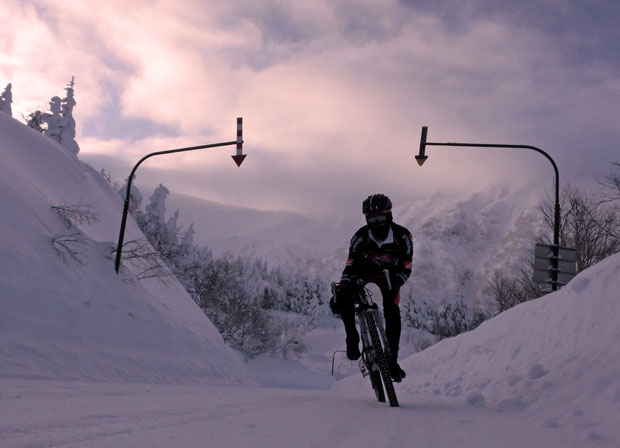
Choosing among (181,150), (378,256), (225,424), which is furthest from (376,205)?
(181,150)

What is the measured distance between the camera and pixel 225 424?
3230 millimetres

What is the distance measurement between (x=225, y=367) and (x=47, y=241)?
25.4 feet

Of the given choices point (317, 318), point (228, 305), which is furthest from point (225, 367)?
point (317, 318)

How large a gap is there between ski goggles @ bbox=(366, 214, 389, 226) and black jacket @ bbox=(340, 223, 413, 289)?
0.43 ft

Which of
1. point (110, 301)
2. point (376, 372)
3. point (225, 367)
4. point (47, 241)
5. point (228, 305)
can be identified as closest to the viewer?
point (376, 372)

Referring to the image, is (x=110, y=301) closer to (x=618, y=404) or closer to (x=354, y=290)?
(x=354, y=290)

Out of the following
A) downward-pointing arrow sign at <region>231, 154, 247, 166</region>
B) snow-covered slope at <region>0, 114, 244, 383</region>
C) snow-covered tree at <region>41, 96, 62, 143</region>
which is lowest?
snow-covered slope at <region>0, 114, 244, 383</region>

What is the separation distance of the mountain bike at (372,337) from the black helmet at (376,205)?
782 mm

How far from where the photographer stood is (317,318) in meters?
125

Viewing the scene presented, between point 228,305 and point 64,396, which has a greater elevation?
point 64,396

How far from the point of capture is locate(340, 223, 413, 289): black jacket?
5660 millimetres

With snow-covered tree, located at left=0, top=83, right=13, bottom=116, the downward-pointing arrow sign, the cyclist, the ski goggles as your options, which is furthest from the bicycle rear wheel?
snow-covered tree, located at left=0, top=83, right=13, bottom=116

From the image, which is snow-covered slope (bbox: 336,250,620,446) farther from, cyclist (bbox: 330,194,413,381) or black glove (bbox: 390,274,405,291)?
black glove (bbox: 390,274,405,291)

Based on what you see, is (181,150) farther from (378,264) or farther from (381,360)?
(381,360)
